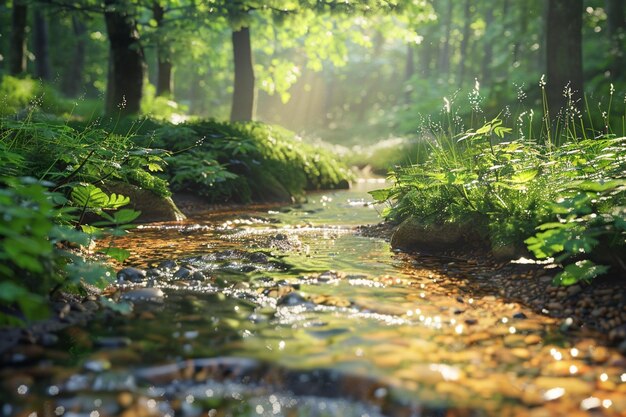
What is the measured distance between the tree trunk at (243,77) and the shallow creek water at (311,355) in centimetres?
1047

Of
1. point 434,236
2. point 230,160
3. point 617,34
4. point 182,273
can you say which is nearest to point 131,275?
point 182,273

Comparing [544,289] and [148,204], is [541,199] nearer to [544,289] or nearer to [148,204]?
[544,289]

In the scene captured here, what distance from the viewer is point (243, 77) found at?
46.7ft

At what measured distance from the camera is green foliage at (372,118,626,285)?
3.54 metres

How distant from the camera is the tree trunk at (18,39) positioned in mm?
16391

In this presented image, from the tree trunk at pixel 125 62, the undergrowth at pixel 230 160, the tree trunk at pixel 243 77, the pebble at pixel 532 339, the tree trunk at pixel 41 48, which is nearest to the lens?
the pebble at pixel 532 339

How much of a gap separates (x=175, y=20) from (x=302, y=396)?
12.1 meters

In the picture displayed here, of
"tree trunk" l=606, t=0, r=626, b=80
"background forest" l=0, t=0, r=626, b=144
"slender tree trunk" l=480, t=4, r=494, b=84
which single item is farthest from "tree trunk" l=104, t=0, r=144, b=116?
"slender tree trunk" l=480, t=4, r=494, b=84

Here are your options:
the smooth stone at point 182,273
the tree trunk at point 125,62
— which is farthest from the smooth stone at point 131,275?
the tree trunk at point 125,62

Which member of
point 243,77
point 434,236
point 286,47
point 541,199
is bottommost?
point 434,236

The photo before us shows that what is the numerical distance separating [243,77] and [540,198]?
10.7m

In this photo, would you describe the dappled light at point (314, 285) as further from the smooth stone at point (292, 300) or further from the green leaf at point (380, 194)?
the green leaf at point (380, 194)

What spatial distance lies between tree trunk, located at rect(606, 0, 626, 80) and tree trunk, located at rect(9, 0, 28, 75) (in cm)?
1674

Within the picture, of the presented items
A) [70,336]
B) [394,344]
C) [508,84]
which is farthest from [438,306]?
[508,84]
